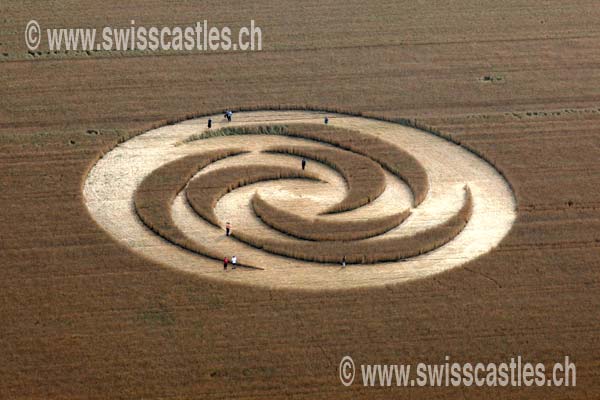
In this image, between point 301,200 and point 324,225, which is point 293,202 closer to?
point 301,200

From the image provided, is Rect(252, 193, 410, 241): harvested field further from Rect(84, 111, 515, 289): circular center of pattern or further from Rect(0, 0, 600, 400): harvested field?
Rect(0, 0, 600, 400): harvested field

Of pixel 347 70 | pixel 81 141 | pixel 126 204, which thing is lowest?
pixel 126 204

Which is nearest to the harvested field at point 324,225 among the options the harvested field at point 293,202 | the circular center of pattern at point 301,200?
the circular center of pattern at point 301,200

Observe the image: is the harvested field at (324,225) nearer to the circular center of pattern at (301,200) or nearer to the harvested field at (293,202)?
the circular center of pattern at (301,200)

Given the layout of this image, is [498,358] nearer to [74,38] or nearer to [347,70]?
[347,70]

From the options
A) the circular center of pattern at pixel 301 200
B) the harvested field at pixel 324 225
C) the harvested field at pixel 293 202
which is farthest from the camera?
the harvested field at pixel 324 225

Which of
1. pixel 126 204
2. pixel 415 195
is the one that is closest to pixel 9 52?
pixel 126 204
